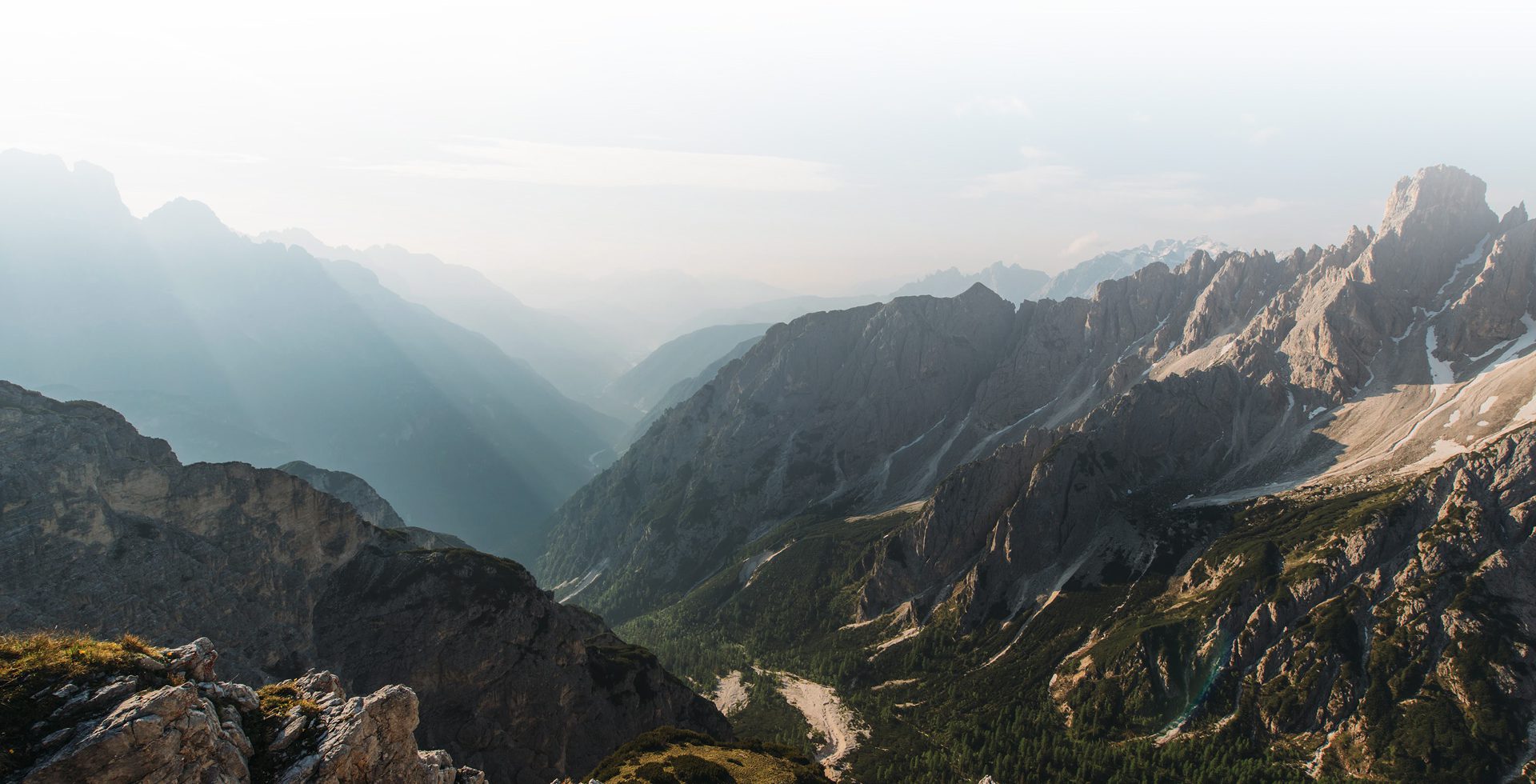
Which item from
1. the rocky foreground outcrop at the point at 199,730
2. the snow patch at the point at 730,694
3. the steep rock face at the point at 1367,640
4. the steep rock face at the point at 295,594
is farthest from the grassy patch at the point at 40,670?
the steep rock face at the point at 1367,640

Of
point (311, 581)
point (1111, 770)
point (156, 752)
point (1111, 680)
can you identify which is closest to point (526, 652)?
point (311, 581)

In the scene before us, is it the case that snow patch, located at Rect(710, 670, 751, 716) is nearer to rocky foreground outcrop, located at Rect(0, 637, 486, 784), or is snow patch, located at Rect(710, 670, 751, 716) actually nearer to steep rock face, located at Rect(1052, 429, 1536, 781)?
steep rock face, located at Rect(1052, 429, 1536, 781)

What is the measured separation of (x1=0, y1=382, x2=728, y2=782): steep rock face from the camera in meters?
83.1

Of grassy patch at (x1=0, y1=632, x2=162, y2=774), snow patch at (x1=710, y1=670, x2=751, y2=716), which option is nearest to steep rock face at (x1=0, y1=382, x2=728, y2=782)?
snow patch at (x1=710, y1=670, x2=751, y2=716)

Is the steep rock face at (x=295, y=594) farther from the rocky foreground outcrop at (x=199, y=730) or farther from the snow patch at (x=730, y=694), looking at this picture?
the rocky foreground outcrop at (x=199, y=730)

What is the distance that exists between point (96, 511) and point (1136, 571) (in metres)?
202

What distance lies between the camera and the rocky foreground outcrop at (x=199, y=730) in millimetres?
26984

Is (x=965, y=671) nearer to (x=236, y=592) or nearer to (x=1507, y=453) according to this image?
(x=1507, y=453)

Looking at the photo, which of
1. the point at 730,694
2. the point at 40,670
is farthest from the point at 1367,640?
the point at 40,670

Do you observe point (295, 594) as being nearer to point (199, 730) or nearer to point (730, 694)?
point (199, 730)

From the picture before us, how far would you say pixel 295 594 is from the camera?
103188 mm

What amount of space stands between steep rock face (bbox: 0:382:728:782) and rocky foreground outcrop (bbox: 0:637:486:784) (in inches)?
2532

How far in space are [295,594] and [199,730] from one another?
3484 inches

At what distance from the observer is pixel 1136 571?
171m
